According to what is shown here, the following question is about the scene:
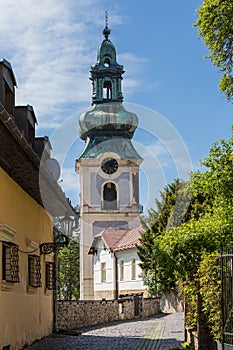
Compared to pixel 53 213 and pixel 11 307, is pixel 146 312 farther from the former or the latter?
pixel 11 307

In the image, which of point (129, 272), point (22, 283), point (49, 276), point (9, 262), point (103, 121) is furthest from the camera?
point (103, 121)

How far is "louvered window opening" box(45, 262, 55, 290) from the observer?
19.4 meters

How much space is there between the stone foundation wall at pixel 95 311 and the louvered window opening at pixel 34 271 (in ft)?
22.2

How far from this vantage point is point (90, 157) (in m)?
63.4

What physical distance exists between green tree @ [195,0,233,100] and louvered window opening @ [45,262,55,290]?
8.72 metres

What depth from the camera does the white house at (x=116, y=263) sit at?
162ft

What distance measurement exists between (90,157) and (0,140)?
53.0 metres

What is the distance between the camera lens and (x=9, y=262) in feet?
43.7

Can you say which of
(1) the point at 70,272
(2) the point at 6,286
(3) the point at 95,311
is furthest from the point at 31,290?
(1) the point at 70,272

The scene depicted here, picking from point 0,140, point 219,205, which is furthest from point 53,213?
point 0,140

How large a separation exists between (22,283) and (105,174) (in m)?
50.2

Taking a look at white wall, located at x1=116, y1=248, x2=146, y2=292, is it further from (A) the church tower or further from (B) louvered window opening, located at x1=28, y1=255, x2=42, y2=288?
(B) louvered window opening, located at x1=28, y1=255, x2=42, y2=288

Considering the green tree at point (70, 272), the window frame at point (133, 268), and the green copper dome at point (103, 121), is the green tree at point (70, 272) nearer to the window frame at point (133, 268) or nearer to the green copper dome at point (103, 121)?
the green copper dome at point (103, 121)

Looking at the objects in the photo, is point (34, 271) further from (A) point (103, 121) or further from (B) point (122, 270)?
(A) point (103, 121)
